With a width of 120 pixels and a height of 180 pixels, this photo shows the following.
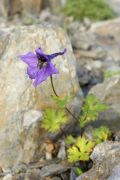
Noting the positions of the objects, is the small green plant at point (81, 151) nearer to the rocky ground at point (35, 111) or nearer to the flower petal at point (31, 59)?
the rocky ground at point (35, 111)

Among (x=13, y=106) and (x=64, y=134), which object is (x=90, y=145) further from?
(x=13, y=106)

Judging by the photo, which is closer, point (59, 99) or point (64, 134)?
point (59, 99)

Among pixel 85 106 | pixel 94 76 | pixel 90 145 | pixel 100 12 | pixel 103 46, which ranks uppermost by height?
pixel 100 12

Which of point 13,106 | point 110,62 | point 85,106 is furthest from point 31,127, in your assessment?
point 110,62

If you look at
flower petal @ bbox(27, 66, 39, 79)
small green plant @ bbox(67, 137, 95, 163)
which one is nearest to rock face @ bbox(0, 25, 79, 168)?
small green plant @ bbox(67, 137, 95, 163)

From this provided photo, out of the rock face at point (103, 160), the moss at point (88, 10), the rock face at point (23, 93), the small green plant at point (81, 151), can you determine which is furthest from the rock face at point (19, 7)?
the rock face at point (103, 160)

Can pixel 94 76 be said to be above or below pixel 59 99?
above
